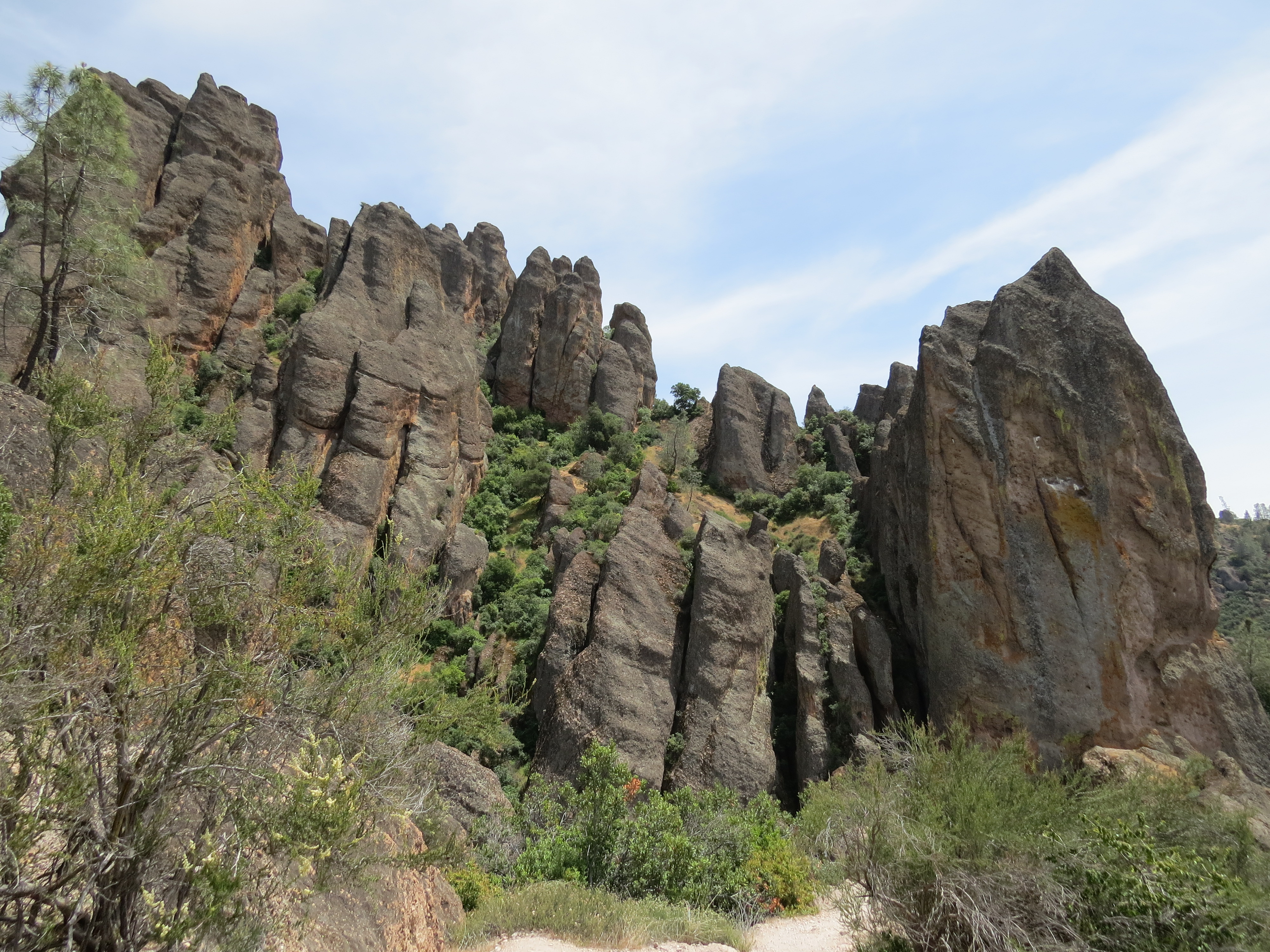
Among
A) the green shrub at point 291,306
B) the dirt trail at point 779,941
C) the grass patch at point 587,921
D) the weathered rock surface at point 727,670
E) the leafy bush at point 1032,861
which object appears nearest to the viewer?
the leafy bush at point 1032,861

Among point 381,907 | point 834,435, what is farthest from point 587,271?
point 381,907

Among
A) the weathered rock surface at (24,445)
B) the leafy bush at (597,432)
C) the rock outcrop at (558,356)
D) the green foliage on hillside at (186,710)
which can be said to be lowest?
the green foliage on hillside at (186,710)

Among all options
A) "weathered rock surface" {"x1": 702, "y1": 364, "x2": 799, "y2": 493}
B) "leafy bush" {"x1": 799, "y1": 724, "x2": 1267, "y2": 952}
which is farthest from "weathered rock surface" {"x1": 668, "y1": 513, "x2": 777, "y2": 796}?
"weathered rock surface" {"x1": 702, "y1": 364, "x2": 799, "y2": 493}

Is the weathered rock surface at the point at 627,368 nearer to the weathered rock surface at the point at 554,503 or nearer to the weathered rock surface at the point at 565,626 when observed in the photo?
the weathered rock surface at the point at 554,503

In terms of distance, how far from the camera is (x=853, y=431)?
44750 mm

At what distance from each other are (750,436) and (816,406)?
34.9ft

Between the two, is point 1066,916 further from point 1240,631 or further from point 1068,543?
point 1240,631

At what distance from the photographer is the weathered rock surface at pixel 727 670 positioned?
19.4m

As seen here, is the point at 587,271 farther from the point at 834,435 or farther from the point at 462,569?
the point at 462,569

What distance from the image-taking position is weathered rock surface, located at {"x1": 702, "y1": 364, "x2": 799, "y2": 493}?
40.7m

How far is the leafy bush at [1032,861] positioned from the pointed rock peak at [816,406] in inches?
1440

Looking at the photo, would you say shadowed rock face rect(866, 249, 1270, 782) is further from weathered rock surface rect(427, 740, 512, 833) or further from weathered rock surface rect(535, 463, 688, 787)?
weathered rock surface rect(427, 740, 512, 833)

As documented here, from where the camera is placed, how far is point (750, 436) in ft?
137

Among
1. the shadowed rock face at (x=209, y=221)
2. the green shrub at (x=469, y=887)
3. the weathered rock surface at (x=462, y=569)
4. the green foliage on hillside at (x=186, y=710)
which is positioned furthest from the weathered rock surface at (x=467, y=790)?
the shadowed rock face at (x=209, y=221)
